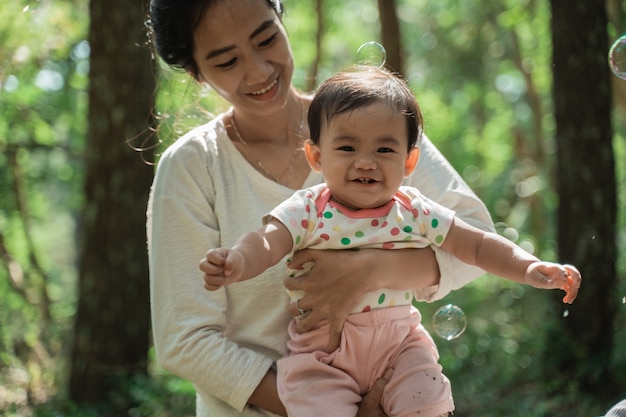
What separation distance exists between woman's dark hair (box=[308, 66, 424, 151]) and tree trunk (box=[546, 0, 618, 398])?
13.2 ft

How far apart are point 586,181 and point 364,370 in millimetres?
4309

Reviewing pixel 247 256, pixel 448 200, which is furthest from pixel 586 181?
pixel 247 256

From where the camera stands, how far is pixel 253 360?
229 centimetres

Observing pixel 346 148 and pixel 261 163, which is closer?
pixel 346 148

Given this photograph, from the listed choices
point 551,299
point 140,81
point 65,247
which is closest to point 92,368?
point 140,81

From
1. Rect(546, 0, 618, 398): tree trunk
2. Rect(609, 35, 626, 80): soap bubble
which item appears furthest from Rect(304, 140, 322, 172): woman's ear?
Rect(546, 0, 618, 398): tree trunk

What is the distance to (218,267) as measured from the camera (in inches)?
75.7

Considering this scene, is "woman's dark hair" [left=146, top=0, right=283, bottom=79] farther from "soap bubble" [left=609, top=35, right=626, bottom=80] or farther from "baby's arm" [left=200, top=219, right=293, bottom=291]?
"soap bubble" [left=609, top=35, right=626, bottom=80]

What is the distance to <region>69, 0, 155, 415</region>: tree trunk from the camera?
5914 mm

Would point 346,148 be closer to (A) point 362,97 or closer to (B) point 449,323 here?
(A) point 362,97

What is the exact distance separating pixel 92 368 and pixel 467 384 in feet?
9.13

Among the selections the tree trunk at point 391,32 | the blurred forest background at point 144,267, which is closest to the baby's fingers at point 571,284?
the blurred forest background at point 144,267

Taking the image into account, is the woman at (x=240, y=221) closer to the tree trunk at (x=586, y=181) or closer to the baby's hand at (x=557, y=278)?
the baby's hand at (x=557, y=278)

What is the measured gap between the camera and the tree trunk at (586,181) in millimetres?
5969
